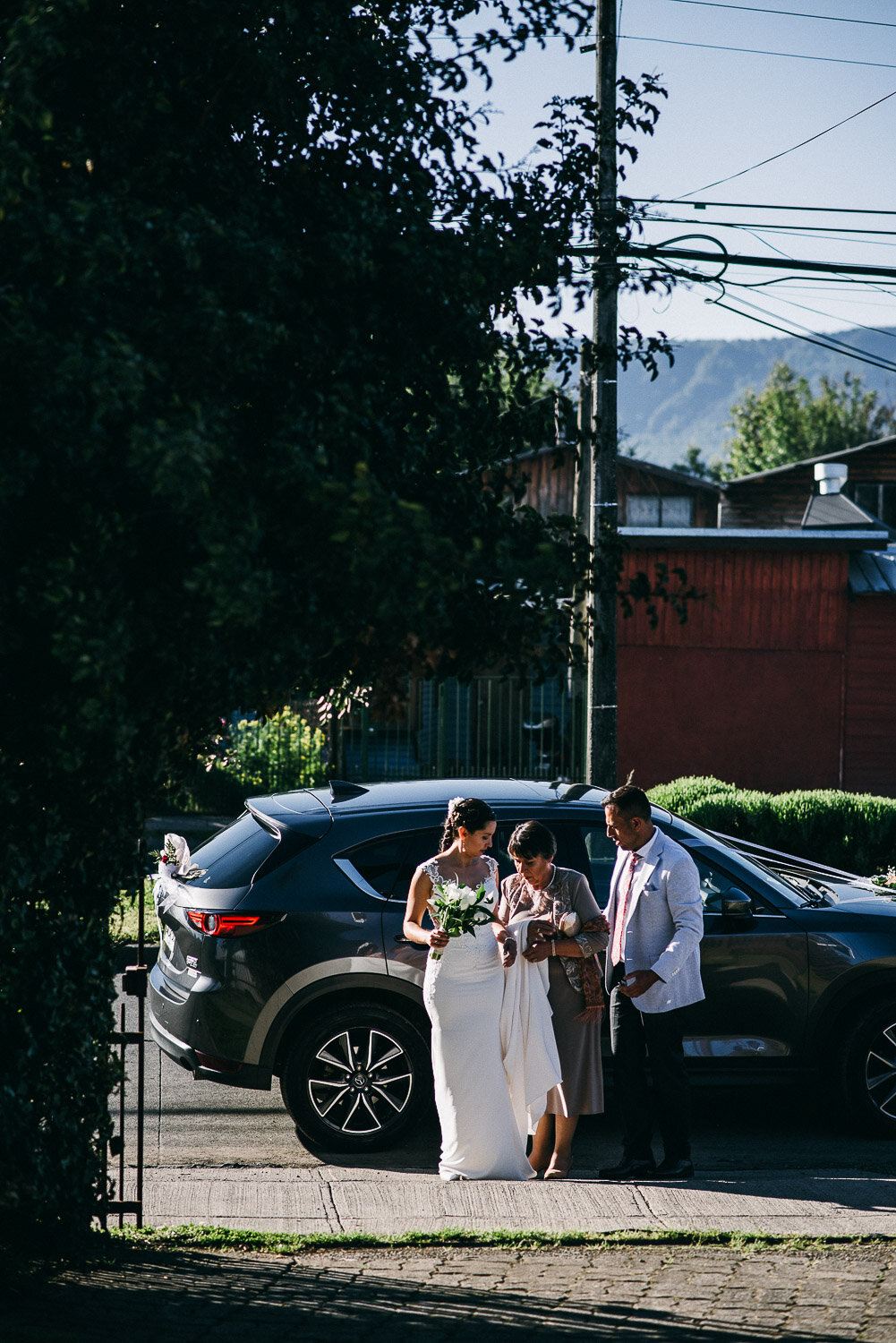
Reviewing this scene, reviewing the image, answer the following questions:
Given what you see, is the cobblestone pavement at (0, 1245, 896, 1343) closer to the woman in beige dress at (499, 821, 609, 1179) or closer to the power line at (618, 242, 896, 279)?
the woman in beige dress at (499, 821, 609, 1179)

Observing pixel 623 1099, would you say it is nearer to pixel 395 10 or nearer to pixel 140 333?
pixel 140 333

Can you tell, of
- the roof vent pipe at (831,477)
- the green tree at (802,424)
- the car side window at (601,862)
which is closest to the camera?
the car side window at (601,862)

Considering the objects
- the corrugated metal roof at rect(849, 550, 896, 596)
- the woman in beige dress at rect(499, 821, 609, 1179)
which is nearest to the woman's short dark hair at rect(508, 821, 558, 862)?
the woman in beige dress at rect(499, 821, 609, 1179)

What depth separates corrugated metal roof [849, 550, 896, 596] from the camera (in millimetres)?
19609

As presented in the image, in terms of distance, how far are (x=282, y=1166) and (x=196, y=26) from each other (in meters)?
4.99

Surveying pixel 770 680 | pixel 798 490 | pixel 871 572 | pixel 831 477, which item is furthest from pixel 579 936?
pixel 798 490

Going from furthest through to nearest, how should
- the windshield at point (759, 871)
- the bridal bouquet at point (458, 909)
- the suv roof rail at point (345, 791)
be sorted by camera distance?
the suv roof rail at point (345, 791) < the windshield at point (759, 871) < the bridal bouquet at point (458, 909)

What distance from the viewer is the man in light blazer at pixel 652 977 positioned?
6137 millimetres

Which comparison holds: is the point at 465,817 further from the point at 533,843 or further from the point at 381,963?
the point at 381,963

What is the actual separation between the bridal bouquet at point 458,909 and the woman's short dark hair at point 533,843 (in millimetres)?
252

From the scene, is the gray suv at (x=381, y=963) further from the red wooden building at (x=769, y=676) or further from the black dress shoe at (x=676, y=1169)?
the red wooden building at (x=769, y=676)

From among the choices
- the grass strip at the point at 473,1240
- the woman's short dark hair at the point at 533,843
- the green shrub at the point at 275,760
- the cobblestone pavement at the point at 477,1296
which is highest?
the woman's short dark hair at the point at 533,843

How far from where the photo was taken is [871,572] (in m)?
20.1

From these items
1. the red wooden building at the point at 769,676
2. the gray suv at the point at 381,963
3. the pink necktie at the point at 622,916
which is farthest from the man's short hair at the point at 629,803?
the red wooden building at the point at 769,676
